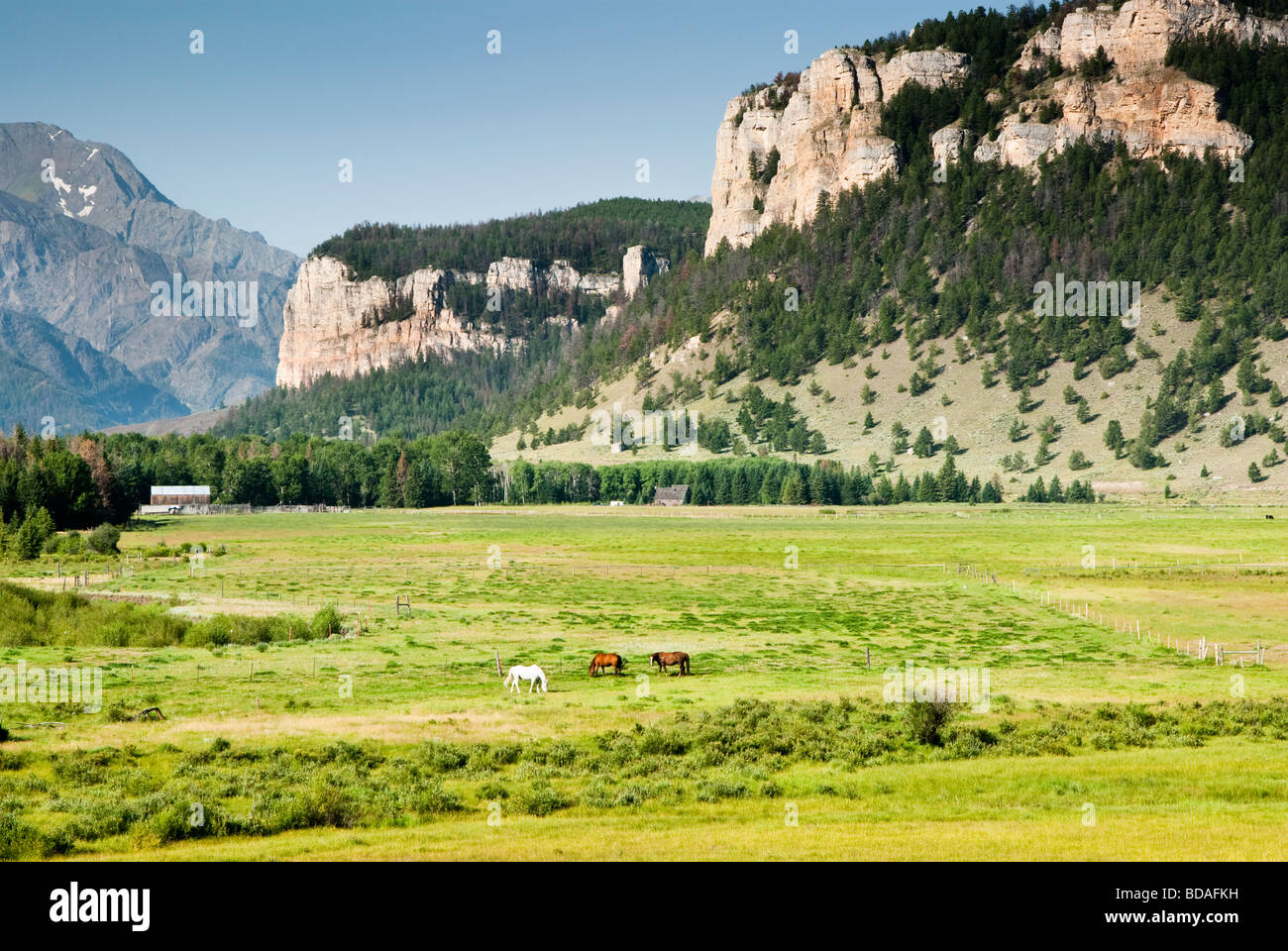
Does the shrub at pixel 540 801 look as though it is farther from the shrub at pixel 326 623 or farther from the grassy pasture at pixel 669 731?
the shrub at pixel 326 623

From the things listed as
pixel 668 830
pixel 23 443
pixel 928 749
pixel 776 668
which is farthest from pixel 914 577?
pixel 23 443

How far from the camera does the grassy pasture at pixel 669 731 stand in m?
23.1

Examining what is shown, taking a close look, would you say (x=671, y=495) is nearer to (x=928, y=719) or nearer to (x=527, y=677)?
(x=527, y=677)

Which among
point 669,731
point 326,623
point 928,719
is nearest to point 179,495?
point 326,623

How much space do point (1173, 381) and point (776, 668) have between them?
173m

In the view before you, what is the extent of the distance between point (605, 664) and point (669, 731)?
36.3ft

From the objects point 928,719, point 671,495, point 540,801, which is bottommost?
point 928,719

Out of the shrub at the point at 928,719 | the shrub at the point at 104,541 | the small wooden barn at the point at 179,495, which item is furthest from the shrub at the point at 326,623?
the small wooden barn at the point at 179,495

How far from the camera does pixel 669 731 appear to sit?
109ft

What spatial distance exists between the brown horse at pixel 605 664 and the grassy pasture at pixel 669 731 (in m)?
1.12

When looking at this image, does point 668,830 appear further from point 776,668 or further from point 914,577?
point 914,577
